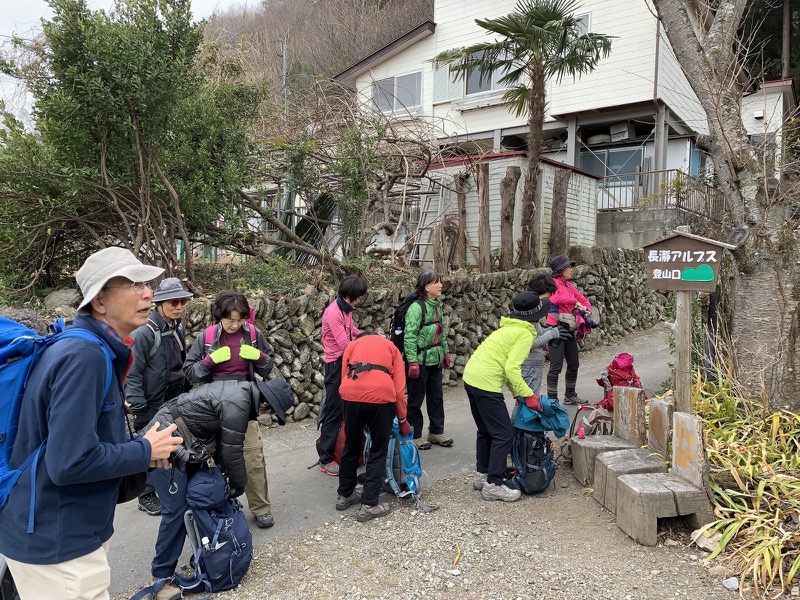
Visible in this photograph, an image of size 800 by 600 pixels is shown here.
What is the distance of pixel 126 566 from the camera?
3473 millimetres

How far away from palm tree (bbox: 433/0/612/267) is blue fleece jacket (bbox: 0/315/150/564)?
369 inches

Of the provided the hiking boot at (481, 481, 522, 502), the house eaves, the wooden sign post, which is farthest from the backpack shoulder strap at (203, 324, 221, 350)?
the house eaves

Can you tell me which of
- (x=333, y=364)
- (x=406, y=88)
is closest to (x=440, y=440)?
(x=333, y=364)

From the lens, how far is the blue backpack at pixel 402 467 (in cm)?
430

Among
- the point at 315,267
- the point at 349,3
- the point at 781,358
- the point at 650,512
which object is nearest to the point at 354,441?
the point at 650,512

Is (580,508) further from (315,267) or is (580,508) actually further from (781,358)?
(315,267)

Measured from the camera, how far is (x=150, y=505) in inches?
167

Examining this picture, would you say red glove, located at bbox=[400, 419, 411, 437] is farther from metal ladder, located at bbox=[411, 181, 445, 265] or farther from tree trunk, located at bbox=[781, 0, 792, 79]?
tree trunk, located at bbox=[781, 0, 792, 79]

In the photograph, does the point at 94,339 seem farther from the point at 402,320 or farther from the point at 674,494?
the point at 402,320

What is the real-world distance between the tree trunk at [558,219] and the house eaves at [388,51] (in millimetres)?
9029

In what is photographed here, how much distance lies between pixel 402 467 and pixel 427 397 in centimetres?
127

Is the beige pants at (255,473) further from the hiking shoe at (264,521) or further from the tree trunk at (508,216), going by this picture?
the tree trunk at (508,216)

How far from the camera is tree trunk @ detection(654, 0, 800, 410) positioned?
4621 mm

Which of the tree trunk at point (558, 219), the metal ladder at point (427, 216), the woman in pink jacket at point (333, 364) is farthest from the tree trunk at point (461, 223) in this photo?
the woman in pink jacket at point (333, 364)
